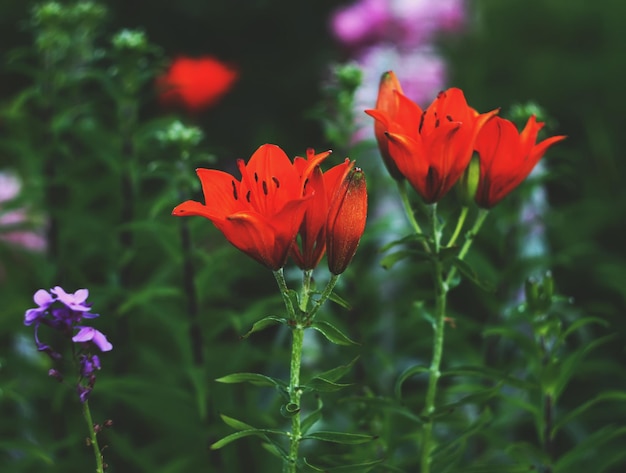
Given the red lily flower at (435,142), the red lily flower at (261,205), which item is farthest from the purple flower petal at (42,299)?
the red lily flower at (435,142)

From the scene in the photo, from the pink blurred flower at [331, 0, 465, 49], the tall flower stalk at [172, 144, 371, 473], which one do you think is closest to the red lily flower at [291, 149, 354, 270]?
the tall flower stalk at [172, 144, 371, 473]

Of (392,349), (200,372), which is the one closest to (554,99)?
(392,349)

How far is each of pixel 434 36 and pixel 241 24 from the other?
0.64 meters

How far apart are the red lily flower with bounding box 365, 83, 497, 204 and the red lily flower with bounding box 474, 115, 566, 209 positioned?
1.4 inches

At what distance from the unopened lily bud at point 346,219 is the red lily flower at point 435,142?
0.09m

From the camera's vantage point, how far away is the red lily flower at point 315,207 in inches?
34.3

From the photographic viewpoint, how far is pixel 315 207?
0.88 metres

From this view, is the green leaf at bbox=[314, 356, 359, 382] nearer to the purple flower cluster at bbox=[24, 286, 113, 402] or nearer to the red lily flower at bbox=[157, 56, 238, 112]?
the purple flower cluster at bbox=[24, 286, 113, 402]

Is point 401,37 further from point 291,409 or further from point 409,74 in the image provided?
point 291,409

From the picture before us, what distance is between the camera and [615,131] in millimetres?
2936

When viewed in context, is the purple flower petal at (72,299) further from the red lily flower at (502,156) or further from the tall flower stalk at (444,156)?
the red lily flower at (502,156)

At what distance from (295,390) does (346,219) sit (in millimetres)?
171

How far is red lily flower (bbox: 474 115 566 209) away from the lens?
3.26 ft

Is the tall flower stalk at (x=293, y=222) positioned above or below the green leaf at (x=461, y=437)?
above
